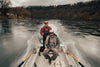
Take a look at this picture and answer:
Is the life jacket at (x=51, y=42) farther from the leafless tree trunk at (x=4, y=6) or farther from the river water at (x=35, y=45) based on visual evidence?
the leafless tree trunk at (x=4, y=6)

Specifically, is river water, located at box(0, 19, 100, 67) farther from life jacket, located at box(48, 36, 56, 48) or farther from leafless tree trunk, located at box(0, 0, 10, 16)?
leafless tree trunk, located at box(0, 0, 10, 16)

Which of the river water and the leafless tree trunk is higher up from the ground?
the leafless tree trunk

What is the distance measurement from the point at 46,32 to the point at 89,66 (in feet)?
15.9

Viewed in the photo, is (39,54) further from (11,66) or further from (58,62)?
(11,66)

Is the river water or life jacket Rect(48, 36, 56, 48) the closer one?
life jacket Rect(48, 36, 56, 48)

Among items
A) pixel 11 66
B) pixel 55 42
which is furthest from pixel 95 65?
pixel 11 66

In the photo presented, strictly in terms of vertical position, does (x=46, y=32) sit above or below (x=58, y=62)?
above

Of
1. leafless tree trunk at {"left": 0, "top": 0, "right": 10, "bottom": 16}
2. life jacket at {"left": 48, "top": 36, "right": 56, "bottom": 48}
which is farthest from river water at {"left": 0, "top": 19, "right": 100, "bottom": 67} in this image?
leafless tree trunk at {"left": 0, "top": 0, "right": 10, "bottom": 16}

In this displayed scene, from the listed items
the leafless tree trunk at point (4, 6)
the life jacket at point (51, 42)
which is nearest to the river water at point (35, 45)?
the life jacket at point (51, 42)

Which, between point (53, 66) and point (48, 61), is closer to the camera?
point (53, 66)

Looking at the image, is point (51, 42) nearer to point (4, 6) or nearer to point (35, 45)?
point (35, 45)

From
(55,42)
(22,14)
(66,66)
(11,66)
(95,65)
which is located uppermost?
(22,14)

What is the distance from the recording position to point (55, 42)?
668 centimetres

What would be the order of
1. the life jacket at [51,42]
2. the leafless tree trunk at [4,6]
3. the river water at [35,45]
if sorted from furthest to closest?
1. the leafless tree trunk at [4,6]
2. the river water at [35,45]
3. the life jacket at [51,42]
